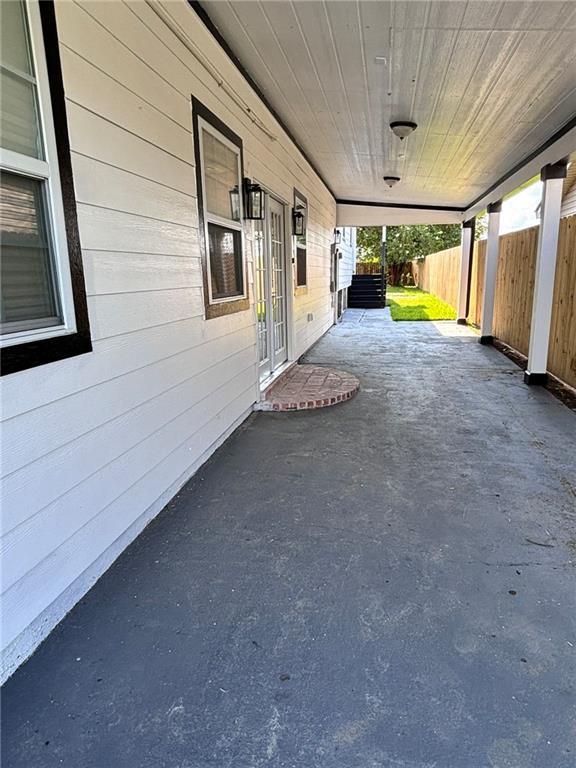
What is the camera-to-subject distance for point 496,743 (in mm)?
1307

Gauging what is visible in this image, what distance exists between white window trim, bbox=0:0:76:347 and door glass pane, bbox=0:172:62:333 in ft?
0.08

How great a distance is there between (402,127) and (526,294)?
10.7ft

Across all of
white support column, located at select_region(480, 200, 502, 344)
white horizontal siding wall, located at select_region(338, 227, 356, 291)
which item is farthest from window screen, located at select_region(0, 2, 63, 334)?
white horizontal siding wall, located at select_region(338, 227, 356, 291)

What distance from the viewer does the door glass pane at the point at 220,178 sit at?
316 cm

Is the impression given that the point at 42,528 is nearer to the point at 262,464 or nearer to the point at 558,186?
the point at 262,464

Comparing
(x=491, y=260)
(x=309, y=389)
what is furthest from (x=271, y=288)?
(x=491, y=260)

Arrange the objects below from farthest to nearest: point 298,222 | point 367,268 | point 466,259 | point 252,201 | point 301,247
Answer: point 367,268 < point 466,259 < point 301,247 < point 298,222 < point 252,201

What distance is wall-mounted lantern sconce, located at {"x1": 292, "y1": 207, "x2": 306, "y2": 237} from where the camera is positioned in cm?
593

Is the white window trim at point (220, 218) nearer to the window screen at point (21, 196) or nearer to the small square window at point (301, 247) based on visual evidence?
the window screen at point (21, 196)

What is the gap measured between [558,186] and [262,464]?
14.8ft

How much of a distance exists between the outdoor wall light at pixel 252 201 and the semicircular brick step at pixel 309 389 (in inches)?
67.9

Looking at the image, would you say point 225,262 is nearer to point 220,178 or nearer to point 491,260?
point 220,178

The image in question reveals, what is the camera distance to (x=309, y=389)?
497 centimetres

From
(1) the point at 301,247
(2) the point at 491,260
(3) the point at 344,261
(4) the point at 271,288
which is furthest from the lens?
(3) the point at 344,261
